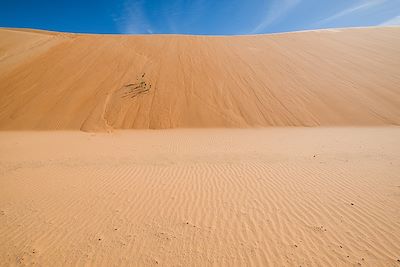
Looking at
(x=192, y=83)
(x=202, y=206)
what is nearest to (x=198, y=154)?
(x=202, y=206)

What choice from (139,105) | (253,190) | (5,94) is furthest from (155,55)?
(253,190)

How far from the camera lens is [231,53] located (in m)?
20.6

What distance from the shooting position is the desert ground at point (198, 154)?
134 inches

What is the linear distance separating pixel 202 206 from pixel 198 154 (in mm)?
3507

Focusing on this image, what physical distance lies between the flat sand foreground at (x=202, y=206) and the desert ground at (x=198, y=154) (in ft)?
0.09

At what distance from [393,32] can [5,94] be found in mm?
33541

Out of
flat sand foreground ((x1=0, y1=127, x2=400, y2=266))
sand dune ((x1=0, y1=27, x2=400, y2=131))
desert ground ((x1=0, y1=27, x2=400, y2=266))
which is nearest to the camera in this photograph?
flat sand foreground ((x1=0, y1=127, x2=400, y2=266))

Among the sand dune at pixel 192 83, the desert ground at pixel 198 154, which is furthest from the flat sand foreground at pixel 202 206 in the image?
the sand dune at pixel 192 83

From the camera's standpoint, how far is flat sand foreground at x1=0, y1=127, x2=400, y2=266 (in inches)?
126

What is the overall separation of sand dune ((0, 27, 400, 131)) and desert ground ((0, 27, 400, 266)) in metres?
0.11

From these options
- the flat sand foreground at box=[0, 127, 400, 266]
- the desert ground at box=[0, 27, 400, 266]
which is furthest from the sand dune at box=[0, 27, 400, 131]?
the flat sand foreground at box=[0, 127, 400, 266]

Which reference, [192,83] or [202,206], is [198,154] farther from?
[192,83]

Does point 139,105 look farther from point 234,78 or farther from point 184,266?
point 184,266

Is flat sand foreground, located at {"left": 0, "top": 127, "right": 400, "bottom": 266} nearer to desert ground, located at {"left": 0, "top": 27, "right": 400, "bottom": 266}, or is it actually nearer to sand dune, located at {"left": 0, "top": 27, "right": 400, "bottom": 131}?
desert ground, located at {"left": 0, "top": 27, "right": 400, "bottom": 266}
